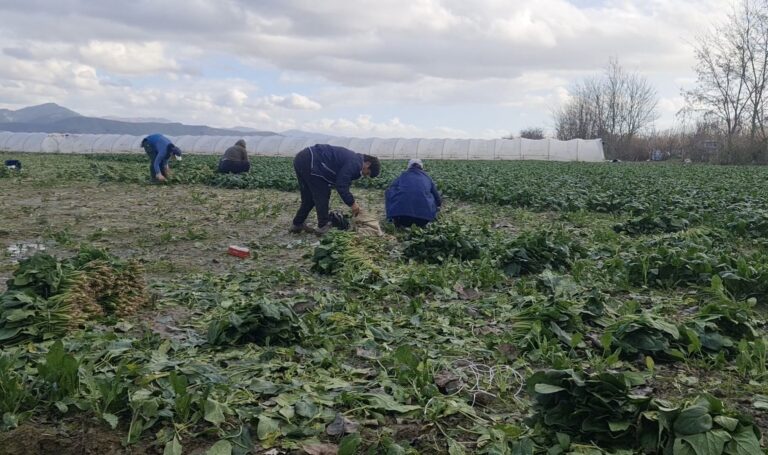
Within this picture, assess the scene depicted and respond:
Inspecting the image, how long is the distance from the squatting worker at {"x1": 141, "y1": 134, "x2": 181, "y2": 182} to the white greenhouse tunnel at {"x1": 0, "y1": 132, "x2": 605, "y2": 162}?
31.9 m

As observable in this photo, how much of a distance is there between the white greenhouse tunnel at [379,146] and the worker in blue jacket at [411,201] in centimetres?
4102

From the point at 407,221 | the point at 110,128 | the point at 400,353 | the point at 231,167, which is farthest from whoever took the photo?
the point at 110,128

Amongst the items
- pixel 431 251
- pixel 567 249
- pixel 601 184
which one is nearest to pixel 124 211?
pixel 431 251

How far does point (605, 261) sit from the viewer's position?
7355 mm

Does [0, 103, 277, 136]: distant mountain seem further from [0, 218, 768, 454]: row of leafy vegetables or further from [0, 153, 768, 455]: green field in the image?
[0, 218, 768, 454]: row of leafy vegetables

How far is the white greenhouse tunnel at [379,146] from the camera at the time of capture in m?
50.8

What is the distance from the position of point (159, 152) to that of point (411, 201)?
36.0 ft

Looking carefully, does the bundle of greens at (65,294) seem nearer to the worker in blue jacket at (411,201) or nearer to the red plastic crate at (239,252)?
the red plastic crate at (239,252)

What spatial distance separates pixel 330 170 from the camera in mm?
10023

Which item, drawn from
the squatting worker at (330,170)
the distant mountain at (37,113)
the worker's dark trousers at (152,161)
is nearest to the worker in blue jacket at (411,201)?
the squatting worker at (330,170)

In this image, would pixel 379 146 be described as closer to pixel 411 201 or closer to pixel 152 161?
pixel 152 161

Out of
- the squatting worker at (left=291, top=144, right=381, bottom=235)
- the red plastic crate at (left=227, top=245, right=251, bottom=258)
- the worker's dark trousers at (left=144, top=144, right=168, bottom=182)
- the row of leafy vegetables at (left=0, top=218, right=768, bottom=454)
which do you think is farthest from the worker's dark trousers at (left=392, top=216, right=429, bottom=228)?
the worker's dark trousers at (left=144, top=144, right=168, bottom=182)

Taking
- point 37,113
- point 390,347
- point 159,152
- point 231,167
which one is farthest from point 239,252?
point 37,113

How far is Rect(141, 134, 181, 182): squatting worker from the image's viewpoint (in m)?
17.9
